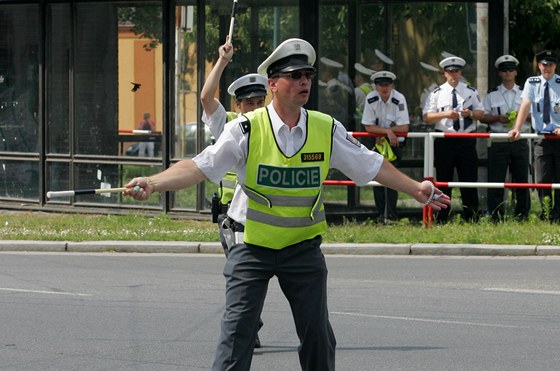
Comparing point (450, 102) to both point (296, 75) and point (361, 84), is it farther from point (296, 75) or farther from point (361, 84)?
point (296, 75)

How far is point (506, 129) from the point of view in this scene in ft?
52.7

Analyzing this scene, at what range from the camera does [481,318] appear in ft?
32.4

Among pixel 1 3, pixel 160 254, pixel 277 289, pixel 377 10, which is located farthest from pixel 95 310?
pixel 1 3

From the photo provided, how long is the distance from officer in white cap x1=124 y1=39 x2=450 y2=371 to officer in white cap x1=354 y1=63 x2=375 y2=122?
10.6m

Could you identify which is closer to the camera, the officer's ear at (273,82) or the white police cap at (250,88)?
the officer's ear at (273,82)

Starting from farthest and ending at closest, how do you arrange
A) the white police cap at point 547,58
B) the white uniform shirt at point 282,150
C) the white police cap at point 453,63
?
1. the white police cap at point 453,63
2. the white police cap at point 547,58
3. the white uniform shirt at point 282,150

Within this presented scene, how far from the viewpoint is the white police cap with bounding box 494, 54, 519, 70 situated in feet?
51.6

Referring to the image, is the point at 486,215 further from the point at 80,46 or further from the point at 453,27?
the point at 80,46

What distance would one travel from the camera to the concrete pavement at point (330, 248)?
45.1 ft

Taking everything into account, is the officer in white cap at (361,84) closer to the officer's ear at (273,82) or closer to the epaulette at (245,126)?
the officer's ear at (273,82)

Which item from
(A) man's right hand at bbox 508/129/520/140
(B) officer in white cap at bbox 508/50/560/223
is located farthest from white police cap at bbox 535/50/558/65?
(A) man's right hand at bbox 508/129/520/140

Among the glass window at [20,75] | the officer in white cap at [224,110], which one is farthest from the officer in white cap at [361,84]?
the officer in white cap at [224,110]

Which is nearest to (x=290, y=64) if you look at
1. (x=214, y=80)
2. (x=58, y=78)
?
(x=214, y=80)

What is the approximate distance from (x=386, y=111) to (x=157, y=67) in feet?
11.9
